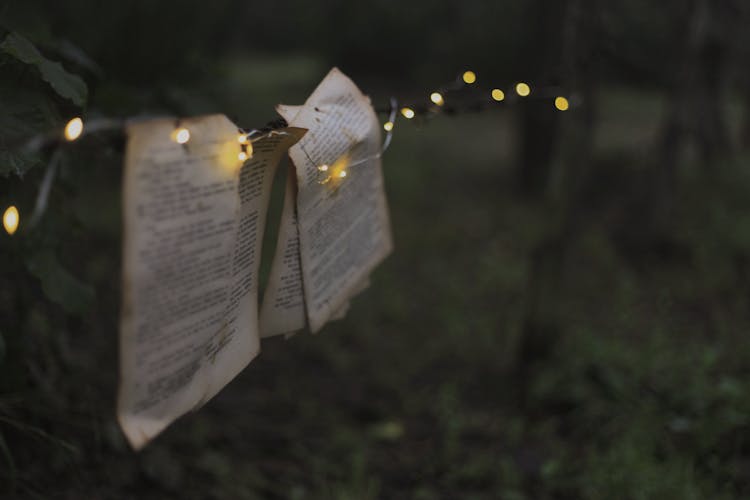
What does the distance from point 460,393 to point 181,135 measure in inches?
117

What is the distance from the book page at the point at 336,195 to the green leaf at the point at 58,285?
680 mm

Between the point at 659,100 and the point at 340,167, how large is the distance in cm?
1366

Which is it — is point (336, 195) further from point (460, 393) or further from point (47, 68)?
point (460, 393)

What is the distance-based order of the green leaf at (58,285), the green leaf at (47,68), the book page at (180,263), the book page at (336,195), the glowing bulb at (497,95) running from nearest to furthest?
the book page at (180,263)
the green leaf at (47,68)
the book page at (336,195)
the green leaf at (58,285)
the glowing bulb at (497,95)

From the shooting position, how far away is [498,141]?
11.4 m

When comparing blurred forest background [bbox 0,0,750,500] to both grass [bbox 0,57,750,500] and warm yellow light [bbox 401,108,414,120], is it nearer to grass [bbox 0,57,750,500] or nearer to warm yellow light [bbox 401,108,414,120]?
grass [bbox 0,57,750,500]

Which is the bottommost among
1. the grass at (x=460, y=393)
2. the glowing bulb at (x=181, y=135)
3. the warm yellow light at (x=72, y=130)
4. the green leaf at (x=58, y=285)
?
the grass at (x=460, y=393)

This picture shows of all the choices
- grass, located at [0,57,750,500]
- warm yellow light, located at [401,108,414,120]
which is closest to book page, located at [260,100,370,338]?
warm yellow light, located at [401,108,414,120]

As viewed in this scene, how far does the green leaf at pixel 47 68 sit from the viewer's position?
153 centimetres

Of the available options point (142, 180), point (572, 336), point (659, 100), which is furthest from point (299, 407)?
point (659, 100)

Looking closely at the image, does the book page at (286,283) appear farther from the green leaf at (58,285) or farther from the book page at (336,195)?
the green leaf at (58,285)

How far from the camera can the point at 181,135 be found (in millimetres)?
1240

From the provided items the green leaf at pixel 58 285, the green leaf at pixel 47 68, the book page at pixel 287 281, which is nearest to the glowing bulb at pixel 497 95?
the book page at pixel 287 281

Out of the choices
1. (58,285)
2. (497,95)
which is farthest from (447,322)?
(58,285)
